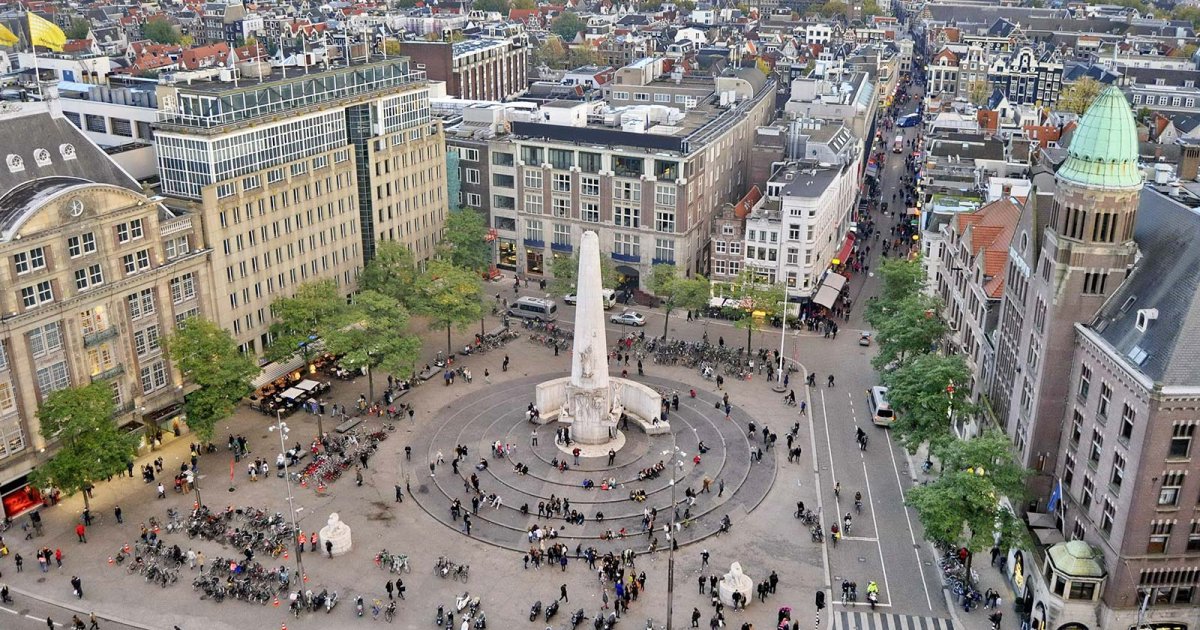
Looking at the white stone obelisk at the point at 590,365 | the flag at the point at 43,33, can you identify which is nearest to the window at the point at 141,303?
the flag at the point at 43,33

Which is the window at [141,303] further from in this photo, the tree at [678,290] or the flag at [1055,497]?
the flag at [1055,497]

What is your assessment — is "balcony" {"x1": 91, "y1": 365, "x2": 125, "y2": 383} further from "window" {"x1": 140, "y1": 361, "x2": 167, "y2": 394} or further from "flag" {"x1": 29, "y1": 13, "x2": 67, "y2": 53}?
"flag" {"x1": 29, "y1": 13, "x2": 67, "y2": 53}

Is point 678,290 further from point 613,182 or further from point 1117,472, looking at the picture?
point 1117,472

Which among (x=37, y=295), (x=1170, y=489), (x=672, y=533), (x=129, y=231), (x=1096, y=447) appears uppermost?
(x=129, y=231)

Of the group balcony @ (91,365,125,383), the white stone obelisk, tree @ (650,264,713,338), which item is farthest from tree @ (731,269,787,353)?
balcony @ (91,365,125,383)

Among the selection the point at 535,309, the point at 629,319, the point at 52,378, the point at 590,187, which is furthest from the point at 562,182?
the point at 52,378
